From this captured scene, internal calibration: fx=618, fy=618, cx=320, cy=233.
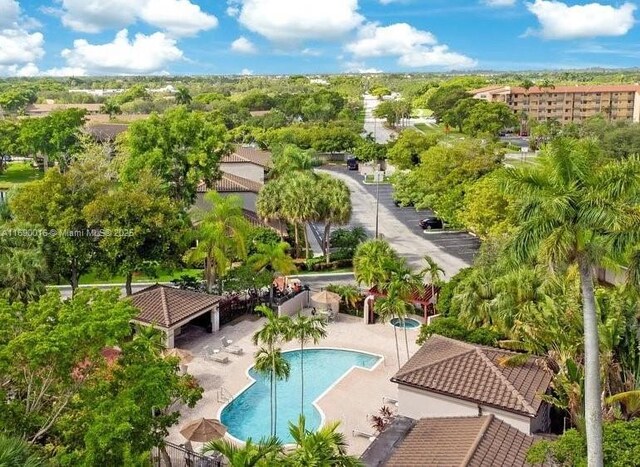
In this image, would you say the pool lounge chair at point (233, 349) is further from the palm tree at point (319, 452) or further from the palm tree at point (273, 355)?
the palm tree at point (319, 452)

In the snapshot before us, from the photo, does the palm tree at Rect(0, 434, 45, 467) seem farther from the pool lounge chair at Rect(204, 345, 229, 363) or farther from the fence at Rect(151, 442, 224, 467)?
the pool lounge chair at Rect(204, 345, 229, 363)

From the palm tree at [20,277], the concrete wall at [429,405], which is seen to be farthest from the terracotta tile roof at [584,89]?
the concrete wall at [429,405]

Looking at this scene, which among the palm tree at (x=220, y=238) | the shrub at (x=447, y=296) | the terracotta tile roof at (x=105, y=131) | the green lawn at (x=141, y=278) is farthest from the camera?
the terracotta tile roof at (x=105, y=131)

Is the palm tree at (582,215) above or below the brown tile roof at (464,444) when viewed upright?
above

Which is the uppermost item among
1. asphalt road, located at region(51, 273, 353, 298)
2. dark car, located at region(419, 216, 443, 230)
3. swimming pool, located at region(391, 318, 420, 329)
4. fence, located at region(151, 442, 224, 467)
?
fence, located at region(151, 442, 224, 467)

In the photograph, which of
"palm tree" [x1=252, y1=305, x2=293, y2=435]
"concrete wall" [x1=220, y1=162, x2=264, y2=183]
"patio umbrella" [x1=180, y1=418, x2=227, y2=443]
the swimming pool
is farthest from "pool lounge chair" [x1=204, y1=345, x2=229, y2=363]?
"concrete wall" [x1=220, y1=162, x2=264, y2=183]

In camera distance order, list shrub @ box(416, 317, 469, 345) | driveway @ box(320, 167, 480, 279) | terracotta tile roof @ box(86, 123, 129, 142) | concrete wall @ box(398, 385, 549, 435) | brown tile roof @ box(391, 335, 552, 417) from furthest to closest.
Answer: terracotta tile roof @ box(86, 123, 129, 142), driveway @ box(320, 167, 480, 279), shrub @ box(416, 317, 469, 345), brown tile roof @ box(391, 335, 552, 417), concrete wall @ box(398, 385, 549, 435)

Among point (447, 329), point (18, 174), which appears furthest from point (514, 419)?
point (18, 174)
